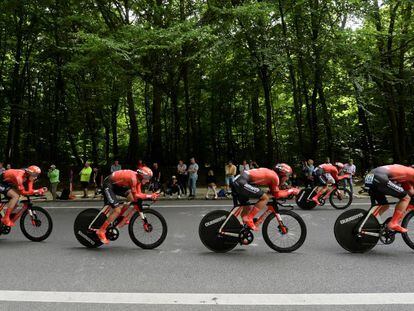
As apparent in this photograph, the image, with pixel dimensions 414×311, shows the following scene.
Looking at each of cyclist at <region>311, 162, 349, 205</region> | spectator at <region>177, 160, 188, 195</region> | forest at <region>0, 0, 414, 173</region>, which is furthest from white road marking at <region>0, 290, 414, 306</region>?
spectator at <region>177, 160, 188, 195</region>

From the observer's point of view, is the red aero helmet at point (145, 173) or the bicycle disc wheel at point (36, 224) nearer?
the red aero helmet at point (145, 173)

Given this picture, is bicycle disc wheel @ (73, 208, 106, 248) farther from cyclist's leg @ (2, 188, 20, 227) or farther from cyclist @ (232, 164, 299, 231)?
cyclist @ (232, 164, 299, 231)

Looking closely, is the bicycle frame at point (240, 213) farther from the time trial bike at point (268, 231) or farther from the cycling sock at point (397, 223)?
the cycling sock at point (397, 223)

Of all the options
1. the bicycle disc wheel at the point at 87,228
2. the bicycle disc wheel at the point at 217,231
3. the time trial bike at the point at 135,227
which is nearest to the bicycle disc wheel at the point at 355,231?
the bicycle disc wheel at the point at 217,231

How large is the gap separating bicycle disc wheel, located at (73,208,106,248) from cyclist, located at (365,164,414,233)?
5.02 metres

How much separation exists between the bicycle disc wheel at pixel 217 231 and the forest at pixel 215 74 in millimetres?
9647

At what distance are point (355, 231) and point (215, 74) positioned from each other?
1947cm

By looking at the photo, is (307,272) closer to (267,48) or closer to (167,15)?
(267,48)

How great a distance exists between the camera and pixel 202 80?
92.5 feet

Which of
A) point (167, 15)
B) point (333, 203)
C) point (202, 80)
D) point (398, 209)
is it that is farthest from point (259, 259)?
point (202, 80)

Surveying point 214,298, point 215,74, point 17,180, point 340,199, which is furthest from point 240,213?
point 215,74

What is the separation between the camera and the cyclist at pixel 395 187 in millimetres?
7016

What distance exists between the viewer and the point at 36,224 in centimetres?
880

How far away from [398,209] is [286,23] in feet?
52.4
